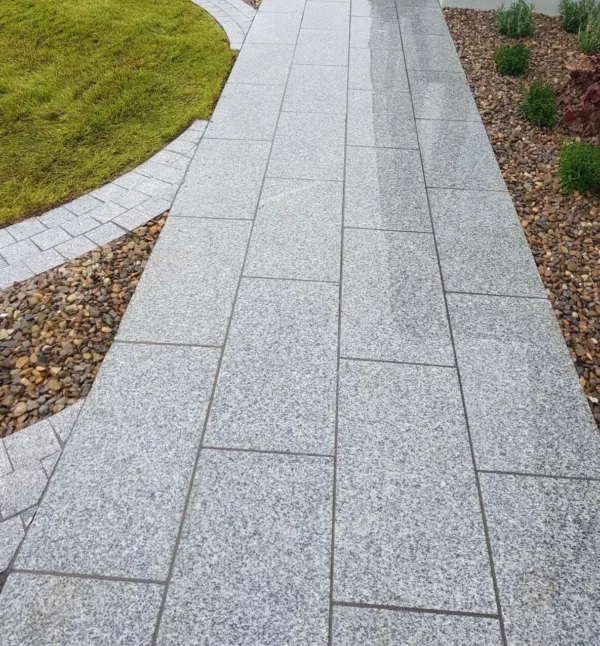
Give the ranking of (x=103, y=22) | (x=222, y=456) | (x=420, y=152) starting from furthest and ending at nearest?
(x=103, y=22), (x=420, y=152), (x=222, y=456)

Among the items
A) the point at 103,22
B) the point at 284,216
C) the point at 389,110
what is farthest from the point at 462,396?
the point at 103,22

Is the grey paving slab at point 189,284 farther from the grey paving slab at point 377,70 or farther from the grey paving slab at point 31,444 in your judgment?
the grey paving slab at point 377,70

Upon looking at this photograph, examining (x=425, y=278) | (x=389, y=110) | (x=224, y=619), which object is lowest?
(x=224, y=619)

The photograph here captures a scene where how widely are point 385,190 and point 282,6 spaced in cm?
507

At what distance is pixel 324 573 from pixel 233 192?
3039 millimetres

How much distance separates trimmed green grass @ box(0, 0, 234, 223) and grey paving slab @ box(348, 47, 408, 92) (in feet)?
4.84

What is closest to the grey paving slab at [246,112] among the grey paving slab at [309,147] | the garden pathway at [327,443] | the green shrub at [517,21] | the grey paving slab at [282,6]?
the grey paving slab at [309,147]

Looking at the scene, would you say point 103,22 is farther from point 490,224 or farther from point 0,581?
point 0,581

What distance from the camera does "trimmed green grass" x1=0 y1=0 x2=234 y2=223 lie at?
4.71 m

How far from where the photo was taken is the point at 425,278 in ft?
11.9

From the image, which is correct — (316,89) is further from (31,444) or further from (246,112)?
(31,444)

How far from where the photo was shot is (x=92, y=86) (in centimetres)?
602

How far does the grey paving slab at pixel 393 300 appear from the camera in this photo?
315 cm

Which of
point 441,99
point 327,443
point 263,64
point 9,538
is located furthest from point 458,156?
point 9,538
